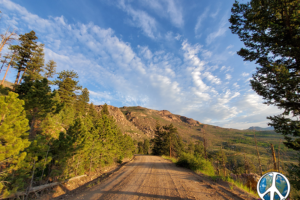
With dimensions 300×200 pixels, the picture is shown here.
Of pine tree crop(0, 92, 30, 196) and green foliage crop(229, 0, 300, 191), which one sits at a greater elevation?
green foliage crop(229, 0, 300, 191)

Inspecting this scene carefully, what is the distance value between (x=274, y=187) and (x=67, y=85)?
130 ft

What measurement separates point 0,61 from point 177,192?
40.0 metres

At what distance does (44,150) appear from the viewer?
27.8 feet

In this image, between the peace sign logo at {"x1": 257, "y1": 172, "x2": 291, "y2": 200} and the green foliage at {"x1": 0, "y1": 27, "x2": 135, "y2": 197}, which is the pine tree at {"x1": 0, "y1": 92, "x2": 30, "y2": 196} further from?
the peace sign logo at {"x1": 257, "y1": 172, "x2": 291, "y2": 200}

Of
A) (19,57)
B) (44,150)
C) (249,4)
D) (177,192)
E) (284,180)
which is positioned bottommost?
(177,192)

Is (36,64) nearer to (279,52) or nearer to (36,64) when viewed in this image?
(36,64)

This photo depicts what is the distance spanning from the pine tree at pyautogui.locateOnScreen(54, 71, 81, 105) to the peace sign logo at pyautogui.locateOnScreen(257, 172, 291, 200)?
36775 millimetres

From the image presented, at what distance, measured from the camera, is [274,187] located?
6.46ft

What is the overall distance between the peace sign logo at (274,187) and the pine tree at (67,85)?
3677 centimetres

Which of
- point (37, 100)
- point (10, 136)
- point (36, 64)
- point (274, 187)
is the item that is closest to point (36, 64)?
point (36, 64)

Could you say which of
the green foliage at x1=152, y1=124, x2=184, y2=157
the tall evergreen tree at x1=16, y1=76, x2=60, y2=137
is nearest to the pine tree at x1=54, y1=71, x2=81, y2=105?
the tall evergreen tree at x1=16, y1=76, x2=60, y2=137

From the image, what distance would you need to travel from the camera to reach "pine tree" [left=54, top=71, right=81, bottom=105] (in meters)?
30.8

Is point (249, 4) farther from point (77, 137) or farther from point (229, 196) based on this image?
point (77, 137)

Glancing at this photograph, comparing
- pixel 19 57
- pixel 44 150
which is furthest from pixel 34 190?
pixel 19 57
